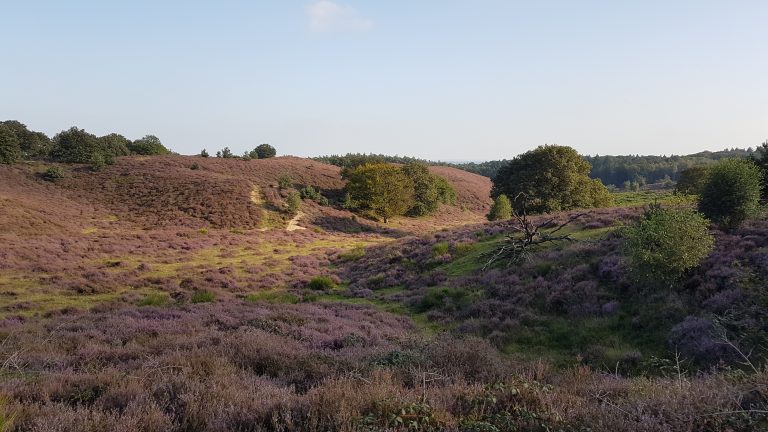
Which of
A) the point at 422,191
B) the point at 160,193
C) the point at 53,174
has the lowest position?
the point at 160,193

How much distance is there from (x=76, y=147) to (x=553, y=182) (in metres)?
71.2

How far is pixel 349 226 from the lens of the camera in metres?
58.3

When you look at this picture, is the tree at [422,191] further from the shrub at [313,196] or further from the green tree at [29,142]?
the green tree at [29,142]

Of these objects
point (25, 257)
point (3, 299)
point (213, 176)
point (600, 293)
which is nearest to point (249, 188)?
point (213, 176)

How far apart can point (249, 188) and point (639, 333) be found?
5787cm

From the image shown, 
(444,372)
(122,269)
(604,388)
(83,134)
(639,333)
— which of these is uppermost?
(83,134)

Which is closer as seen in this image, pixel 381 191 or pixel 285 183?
pixel 381 191

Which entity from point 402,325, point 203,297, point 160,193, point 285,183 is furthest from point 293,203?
point 402,325

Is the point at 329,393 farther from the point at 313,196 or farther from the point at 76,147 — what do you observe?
the point at 76,147

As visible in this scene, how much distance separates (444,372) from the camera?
7.50 metres

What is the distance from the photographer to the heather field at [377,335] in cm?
478

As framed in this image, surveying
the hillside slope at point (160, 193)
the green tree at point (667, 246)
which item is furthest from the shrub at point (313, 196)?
the green tree at point (667, 246)

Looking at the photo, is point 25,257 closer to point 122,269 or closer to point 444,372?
point 122,269

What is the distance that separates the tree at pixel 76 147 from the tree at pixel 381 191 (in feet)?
131
